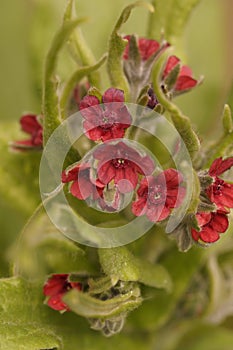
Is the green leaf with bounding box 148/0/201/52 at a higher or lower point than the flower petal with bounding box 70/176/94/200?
higher

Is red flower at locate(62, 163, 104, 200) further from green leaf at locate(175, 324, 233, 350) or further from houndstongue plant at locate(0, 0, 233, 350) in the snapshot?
green leaf at locate(175, 324, 233, 350)

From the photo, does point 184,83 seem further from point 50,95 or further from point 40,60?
point 40,60

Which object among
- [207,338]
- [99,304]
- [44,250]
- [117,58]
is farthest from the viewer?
[207,338]

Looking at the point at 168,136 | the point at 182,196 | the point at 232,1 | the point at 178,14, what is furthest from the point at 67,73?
the point at 232,1

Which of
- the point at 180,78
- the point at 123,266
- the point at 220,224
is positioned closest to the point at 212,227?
the point at 220,224

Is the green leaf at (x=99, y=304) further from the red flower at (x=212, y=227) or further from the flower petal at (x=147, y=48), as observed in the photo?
the flower petal at (x=147, y=48)

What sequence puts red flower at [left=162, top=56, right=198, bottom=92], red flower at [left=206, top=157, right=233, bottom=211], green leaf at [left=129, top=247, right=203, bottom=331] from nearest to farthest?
red flower at [left=206, top=157, right=233, bottom=211]
red flower at [left=162, top=56, right=198, bottom=92]
green leaf at [left=129, top=247, right=203, bottom=331]

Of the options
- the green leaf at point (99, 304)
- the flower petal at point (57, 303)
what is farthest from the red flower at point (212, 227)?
the flower petal at point (57, 303)

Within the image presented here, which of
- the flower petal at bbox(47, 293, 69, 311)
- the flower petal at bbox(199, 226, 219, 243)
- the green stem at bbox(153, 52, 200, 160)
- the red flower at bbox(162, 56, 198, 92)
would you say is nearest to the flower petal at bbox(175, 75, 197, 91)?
the red flower at bbox(162, 56, 198, 92)
